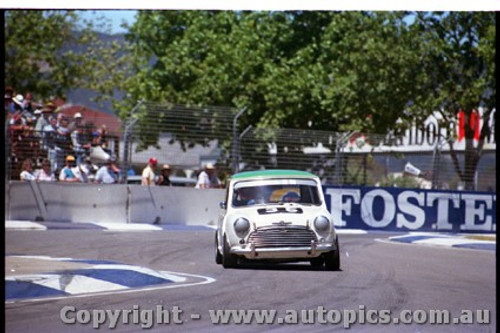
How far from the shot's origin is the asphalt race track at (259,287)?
7148 millimetres

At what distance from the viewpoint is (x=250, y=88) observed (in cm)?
959

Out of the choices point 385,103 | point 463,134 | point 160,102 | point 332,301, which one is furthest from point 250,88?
point 332,301

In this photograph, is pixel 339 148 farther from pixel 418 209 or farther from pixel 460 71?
pixel 460 71

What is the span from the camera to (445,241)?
9164 millimetres

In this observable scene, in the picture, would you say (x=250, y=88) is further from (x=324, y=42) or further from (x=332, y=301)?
(x=332, y=301)

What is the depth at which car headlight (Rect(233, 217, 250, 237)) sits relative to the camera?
7.43 meters

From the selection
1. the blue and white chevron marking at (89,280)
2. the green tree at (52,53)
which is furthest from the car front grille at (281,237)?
the green tree at (52,53)

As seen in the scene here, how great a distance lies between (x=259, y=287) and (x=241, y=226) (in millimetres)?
513

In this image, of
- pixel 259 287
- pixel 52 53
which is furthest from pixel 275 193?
pixel 52 53

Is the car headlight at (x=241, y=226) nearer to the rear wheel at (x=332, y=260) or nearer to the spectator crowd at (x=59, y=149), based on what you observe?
the rear wheel at (x=332, y=260)

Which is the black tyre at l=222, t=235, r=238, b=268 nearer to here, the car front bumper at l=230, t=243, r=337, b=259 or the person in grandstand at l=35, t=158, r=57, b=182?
the car front bumper at l=230, t=243, r=337, b=259

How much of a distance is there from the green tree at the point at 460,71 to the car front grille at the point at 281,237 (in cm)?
218

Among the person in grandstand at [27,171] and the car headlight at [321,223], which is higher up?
the person in grandstand at [27,171]

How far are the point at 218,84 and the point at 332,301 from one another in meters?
3.05
